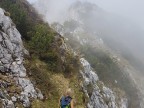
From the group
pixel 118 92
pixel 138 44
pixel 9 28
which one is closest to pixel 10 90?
pixel 9 28

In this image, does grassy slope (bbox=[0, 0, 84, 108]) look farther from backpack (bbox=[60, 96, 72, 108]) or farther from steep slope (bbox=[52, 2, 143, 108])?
steep slope (bbox=[52, 2, 143, 108])

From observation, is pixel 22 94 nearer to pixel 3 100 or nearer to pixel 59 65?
pixel 3 100

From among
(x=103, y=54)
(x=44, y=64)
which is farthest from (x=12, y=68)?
(x=103, y=54)

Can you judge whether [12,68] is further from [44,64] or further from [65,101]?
[65,101]

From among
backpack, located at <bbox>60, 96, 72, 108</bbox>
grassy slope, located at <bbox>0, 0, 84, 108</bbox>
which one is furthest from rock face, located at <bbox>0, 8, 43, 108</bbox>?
backpack, located at <bbox>60, 96, 72, 108</bbox>

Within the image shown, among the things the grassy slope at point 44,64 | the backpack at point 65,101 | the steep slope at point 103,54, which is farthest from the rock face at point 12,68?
the steep slope at point 103,54
